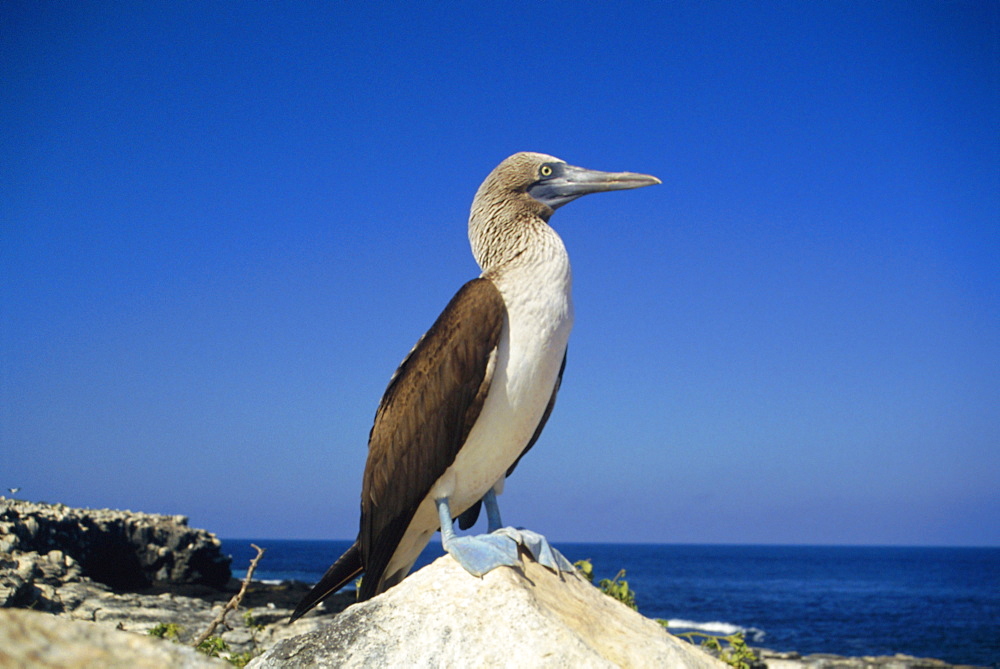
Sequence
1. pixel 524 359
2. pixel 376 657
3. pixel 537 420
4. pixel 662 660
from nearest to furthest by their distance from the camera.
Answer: pixel 376 657 < pixel 662 660 < pixel 524 359 < pixel 537 420

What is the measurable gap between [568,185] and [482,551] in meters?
2.49

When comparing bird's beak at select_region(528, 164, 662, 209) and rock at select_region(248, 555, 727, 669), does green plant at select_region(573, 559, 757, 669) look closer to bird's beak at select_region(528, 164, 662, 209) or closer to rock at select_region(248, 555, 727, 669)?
rock at select_region(248, 555, 727, 669)

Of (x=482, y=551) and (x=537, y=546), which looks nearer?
(x=482, y=551)

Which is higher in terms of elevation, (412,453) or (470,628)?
(412,453)

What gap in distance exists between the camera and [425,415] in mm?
4465

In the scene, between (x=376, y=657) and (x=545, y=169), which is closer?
(x=376, y=657)

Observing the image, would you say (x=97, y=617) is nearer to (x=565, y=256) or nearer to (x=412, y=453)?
(x=412, y=453)

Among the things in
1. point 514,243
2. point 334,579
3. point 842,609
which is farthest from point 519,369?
point 842,609

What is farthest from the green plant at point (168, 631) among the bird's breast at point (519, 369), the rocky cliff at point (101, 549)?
the rocky cliff at point (101, 549)

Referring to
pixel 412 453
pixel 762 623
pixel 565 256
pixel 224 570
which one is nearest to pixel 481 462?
pixel 412 453

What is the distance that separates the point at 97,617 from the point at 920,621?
50.6 meters

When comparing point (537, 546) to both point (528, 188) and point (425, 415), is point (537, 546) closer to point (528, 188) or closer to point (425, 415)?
point (425, 415)

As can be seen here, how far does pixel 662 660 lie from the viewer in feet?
11.4

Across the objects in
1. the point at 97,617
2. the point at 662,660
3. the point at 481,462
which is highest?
the point at 481,462
